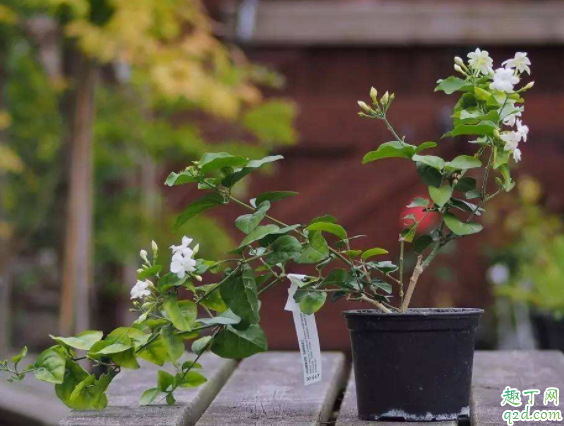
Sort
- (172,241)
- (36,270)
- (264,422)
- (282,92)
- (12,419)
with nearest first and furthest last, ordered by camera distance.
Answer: (264,422) < (12,419) < (172,241) < (36,270) < (282,92)

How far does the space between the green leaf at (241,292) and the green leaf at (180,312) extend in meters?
0.05

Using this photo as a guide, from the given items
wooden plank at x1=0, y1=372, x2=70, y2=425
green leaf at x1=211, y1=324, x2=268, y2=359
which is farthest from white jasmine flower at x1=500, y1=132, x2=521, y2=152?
wooden plank at x1=0, y1=372, x2=70, y2=425

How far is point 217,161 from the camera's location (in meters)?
1.38

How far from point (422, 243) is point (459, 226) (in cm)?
9

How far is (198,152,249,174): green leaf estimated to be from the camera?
138 centimetres

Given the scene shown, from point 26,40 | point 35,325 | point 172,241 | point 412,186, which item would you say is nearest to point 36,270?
point 35,325

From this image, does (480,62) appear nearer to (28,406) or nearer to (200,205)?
(200,205)

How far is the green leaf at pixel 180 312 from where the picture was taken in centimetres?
139

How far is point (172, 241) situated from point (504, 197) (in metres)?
2.17

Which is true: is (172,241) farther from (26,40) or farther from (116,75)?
(26,40)

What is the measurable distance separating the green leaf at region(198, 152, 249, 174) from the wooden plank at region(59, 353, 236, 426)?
0.36 meters

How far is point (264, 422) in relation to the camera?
4.56 feet

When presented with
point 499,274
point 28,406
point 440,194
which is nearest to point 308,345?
point 440,194

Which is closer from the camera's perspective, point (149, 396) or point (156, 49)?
point (149, 396)
